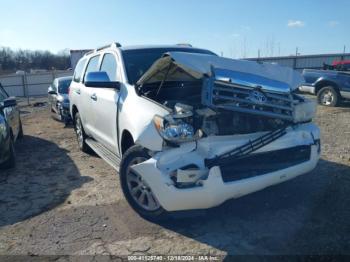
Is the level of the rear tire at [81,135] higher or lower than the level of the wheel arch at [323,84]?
lower

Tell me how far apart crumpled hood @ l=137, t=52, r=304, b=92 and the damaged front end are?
0.4 inches

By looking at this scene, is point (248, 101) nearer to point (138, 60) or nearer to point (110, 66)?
point (138, 60)

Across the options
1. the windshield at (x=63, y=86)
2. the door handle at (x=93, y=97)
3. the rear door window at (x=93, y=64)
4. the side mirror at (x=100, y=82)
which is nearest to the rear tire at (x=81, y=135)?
the rear door window at (x=93, y=64)

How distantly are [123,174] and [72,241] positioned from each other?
34.7 inches

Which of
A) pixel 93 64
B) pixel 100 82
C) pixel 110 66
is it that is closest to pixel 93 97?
pixel 110 66

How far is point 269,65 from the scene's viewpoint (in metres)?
4.22

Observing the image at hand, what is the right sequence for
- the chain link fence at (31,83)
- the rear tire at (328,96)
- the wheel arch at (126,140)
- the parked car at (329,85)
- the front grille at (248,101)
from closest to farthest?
the front grille at (248,101)
the wheel arch at (126,140)
the parked car at (329,85)
the rear tire at (328,96)
the chain link fence at (31,83)

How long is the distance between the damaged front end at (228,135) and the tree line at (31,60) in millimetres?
62767

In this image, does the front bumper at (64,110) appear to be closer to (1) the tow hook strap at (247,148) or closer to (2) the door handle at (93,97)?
(2) the door handle at (93,97)

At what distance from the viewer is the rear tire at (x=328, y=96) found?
11.8 m

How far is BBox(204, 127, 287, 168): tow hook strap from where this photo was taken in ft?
11.0

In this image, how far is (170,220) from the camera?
3.92m

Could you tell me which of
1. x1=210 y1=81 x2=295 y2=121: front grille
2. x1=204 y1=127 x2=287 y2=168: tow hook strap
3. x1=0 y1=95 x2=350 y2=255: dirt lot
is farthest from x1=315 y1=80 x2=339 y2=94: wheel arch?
x1=204 y1=127 x2=287 y2=168: tow hook strap

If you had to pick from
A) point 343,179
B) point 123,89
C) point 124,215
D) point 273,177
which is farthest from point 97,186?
point 343,179
